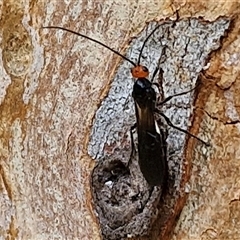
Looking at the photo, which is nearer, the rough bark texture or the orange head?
the rough bark texture

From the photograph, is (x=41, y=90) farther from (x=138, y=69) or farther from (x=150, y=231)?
(x=150, y=231)

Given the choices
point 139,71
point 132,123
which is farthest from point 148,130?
point 139,71

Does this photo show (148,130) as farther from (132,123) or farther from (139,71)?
(139,71)

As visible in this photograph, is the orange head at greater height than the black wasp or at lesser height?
greater
